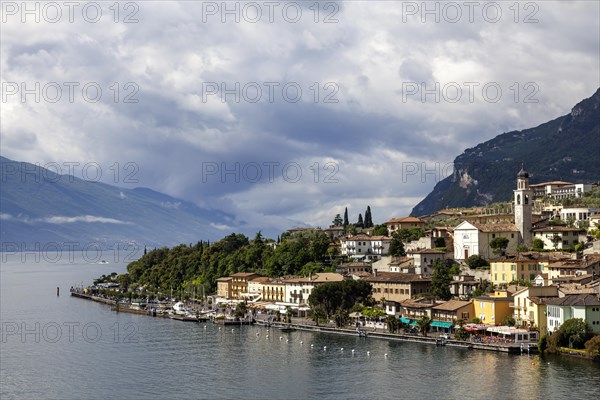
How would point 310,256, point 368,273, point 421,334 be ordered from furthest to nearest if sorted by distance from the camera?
point 310,256, point 368,273, point 421,334

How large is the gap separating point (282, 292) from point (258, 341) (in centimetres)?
2581

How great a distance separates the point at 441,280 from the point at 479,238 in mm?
11104

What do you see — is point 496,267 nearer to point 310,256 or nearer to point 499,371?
point 499,371

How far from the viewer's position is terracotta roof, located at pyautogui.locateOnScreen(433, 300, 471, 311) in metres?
80.2

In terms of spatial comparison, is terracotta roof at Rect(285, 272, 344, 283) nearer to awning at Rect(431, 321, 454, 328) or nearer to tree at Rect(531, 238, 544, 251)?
awning at Rect(431, 321, 454, 328)

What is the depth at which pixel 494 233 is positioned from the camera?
100375 millimetres

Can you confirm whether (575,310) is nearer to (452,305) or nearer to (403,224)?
(452,305)

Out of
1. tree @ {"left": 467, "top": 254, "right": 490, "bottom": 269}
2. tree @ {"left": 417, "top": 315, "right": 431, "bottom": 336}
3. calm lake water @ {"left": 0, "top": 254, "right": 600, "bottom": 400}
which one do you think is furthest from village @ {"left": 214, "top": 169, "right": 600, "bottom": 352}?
calm lake water @ {"left": 0, "top": 254, "right": 600, "bottom": 400}

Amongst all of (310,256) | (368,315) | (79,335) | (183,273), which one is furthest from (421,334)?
(183,273)

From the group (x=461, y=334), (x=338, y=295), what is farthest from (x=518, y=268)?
(x=338, y=295)

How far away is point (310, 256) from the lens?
11950 cm

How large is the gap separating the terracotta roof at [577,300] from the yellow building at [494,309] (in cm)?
636

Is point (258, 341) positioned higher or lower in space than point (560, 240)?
lower

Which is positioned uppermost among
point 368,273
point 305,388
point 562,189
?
point 562,189
